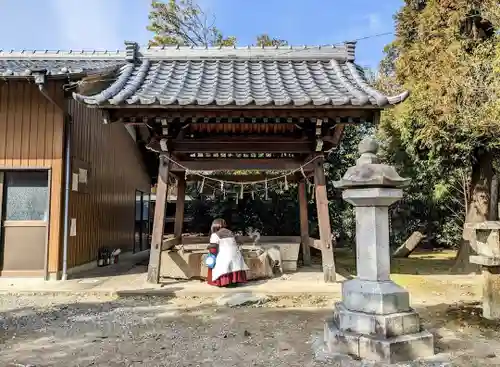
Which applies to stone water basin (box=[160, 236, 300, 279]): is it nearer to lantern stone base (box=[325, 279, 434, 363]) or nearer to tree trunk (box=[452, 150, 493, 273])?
lantern stone base (box=[325, 279, 434, 363])

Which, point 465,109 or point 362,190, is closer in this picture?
point 362,190

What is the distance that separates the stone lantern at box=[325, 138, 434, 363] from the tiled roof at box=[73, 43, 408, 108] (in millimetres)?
2022

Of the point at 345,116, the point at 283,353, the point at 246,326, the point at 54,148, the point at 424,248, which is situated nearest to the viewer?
the point at 283,353

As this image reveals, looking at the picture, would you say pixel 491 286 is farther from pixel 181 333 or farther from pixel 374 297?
Result: pixel 181 333

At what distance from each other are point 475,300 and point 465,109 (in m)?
3.34

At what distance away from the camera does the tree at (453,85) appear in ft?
23.4

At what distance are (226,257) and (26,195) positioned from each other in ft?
12.2

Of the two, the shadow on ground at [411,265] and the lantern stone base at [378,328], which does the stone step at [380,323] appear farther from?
the shadow on ground at [411,265]

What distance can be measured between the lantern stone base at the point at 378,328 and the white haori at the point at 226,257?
2.88 metres

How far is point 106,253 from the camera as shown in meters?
9.03

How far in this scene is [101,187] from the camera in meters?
9.22

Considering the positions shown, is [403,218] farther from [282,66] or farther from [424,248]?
[282,66]

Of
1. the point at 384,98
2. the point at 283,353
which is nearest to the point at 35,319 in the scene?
the point at 283,353

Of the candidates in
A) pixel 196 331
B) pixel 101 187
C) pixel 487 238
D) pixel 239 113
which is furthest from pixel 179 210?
pixel 487 238
